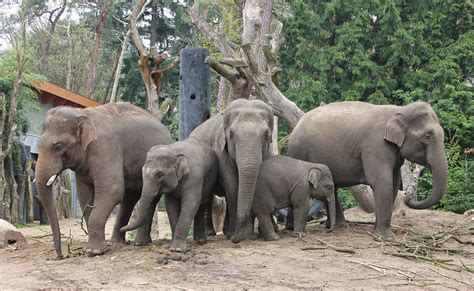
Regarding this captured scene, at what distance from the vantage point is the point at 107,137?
7.87 meters

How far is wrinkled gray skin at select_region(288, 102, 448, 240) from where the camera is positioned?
8.30 m

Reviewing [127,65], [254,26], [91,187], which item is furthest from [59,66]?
[91,187]

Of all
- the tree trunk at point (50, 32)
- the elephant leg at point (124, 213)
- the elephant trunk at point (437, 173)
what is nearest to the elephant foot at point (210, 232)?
the elephant leg at point (124, 213)

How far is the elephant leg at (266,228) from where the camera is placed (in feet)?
26.3

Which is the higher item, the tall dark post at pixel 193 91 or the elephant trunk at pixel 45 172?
the tall dark post at pixel 193 91

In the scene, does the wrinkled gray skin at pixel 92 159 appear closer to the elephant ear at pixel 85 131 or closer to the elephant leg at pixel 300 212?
the elephant ear at pixel 85 131

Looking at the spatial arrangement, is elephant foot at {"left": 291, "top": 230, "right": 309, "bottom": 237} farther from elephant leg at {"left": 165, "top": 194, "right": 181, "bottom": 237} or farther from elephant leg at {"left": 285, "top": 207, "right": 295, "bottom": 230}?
elephant leg at {"left": 165, "top": 194, "right": 181, "bottom": 237}

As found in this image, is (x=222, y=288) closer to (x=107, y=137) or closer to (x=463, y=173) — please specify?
(x=107, y=137)

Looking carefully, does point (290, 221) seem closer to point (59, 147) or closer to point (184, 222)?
point (184, 222)

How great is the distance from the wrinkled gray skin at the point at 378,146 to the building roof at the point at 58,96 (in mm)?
15247

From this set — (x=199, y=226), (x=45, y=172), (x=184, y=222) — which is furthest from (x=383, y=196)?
(x=45, y=172)

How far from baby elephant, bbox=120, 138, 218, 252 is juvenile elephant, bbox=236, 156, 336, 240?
2.23 ft

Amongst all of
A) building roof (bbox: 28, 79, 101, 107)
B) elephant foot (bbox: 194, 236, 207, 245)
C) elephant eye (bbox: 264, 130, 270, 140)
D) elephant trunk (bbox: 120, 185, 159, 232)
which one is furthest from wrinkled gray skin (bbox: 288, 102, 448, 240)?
building roof (bbox: 28, 79, 101, 107)

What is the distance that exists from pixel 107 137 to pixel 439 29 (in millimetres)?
16713
